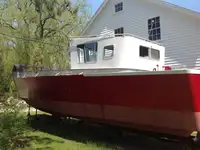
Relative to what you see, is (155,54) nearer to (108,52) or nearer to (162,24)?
(108,52)

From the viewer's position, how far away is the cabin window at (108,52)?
7.99 meters

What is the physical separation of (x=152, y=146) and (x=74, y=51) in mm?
3882

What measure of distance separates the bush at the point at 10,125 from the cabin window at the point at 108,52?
2896mm

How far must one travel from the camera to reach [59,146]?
6.84 m

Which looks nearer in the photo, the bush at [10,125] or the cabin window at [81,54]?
the bush at [10,125]

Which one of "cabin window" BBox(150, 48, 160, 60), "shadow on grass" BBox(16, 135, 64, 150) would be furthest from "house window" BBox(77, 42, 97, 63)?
"shadow on grass" BBox(16, 135, 64, 150)

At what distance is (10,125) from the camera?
5777mm

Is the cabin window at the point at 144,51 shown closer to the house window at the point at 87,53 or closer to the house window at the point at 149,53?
the house window at the point at 149,53

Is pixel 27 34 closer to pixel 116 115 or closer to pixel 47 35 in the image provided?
pixel 47 35

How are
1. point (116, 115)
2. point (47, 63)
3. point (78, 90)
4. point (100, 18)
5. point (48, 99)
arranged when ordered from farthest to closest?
point (47, 63), point (100, 18), point (48, 99), point (78, 90), point (116, 115)

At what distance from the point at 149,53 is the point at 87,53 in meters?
1.93

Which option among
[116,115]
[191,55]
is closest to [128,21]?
[191,55]

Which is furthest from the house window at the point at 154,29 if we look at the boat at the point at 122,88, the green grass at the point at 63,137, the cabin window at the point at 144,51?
the green grass at the point at 63,137

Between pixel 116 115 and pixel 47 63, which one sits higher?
pixel 47 63
